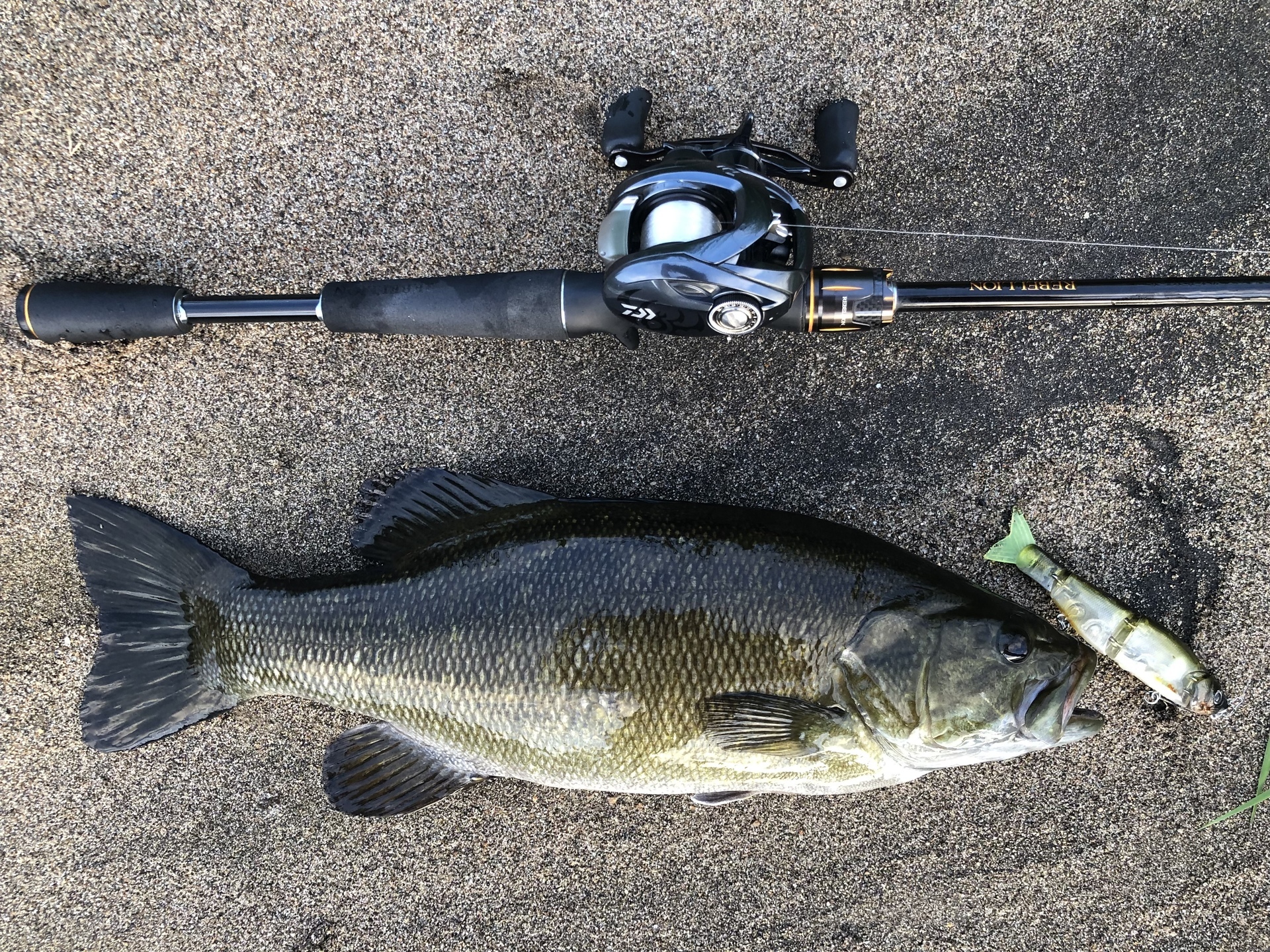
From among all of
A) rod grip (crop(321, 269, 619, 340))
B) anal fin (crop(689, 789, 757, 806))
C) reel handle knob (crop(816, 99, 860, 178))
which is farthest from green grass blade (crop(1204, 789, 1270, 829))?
rod grip (crop(321, 269, 619, 340))

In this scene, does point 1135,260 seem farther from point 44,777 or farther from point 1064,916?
point 44,777

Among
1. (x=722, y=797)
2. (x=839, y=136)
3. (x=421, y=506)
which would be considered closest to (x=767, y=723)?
(x=722, y=797)

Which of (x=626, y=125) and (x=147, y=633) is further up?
(x=626, y=125)

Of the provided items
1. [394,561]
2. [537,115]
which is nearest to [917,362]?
[537,115]

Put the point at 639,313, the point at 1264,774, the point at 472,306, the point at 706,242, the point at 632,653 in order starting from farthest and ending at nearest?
1. the point at 1264,774
2. the point at 472,306
3. the point at 632,653
4. the point at 639,313
5. the point at 706,242

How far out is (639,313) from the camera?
4.74 ft

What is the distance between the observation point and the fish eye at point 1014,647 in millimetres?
1524

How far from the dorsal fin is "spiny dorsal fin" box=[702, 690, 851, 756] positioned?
2.14 ft

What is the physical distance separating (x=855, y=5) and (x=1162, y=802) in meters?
2.22

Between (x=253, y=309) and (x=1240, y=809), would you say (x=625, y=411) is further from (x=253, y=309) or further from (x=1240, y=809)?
(x=1240, y=809)

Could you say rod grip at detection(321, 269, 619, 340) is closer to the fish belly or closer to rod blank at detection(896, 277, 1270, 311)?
the fish belly

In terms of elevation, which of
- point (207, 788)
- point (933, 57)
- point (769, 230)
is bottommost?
point (207, 788)

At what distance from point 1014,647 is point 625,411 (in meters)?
1.06

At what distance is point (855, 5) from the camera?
1877 millimetres
